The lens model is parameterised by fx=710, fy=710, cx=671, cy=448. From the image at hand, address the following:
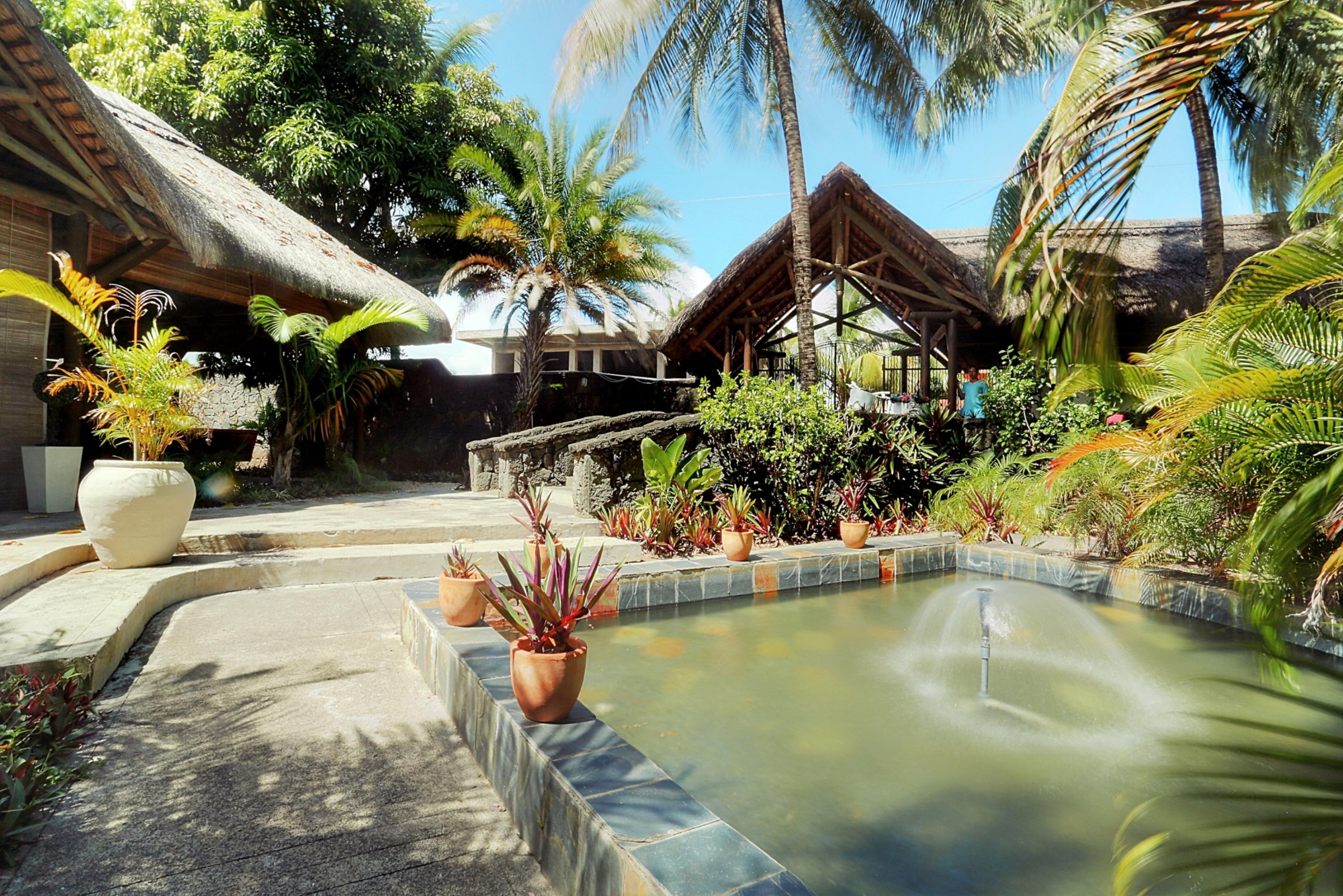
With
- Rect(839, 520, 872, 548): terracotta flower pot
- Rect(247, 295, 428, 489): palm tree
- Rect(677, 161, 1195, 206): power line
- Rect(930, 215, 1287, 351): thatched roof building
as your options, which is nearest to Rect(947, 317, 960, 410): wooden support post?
Rect(930, 215, 1287, 351): thatched roof building

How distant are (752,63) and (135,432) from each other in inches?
368

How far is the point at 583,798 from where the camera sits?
175cm

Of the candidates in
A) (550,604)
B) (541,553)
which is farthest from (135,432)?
(550,604)

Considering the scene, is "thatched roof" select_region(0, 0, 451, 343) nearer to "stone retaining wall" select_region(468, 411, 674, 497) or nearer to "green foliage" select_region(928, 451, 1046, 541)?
"stone retaining wall" select_region(468, 411, 674, 497)

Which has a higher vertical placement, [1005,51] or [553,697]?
[1005,51]

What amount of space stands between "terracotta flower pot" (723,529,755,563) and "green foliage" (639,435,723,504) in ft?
2.56

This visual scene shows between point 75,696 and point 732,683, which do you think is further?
point 732,683

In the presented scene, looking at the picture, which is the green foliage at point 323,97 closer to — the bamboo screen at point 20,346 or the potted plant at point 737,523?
the bamboo screen at point 20,346

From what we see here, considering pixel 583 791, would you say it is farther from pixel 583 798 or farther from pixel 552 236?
pixel 552 236

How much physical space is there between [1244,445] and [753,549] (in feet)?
11.6

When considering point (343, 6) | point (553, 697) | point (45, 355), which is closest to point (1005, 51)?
point (553, 697)

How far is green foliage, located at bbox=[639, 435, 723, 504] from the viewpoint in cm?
639

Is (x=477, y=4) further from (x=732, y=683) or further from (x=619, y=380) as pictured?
(x=732, y=683)

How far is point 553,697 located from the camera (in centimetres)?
228
